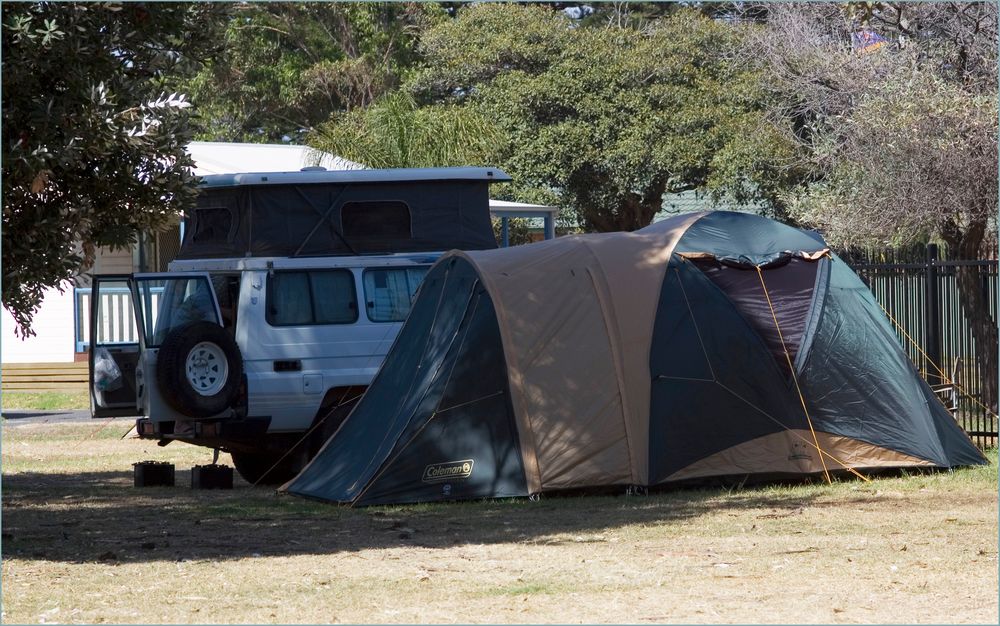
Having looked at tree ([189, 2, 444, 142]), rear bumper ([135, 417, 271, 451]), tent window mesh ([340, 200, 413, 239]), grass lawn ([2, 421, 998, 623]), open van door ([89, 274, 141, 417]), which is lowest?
grass lawn ([2, 421, 998, 623])

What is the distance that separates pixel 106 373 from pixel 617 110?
53.7 feet

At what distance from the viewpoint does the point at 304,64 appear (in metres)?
34.3

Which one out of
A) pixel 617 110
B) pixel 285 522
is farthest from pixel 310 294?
pixel 617 110

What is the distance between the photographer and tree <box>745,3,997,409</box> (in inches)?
648

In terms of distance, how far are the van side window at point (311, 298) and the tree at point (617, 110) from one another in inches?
563

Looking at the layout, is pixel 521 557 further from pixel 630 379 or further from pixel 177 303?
pixel 177 303

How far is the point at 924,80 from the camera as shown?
17250 mm

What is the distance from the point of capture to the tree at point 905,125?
16469mm

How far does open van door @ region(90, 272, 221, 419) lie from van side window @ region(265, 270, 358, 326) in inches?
21.3

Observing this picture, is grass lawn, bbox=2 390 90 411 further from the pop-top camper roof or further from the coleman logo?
the coleman logo

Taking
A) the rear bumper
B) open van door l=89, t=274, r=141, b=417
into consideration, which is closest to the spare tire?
the rear bumper

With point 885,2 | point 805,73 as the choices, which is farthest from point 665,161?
point 885,2

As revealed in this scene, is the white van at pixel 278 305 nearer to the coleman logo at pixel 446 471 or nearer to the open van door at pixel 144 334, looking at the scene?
the open van door at pixel 144 334

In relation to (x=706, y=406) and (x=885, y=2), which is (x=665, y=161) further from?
(x=706, y=406)
